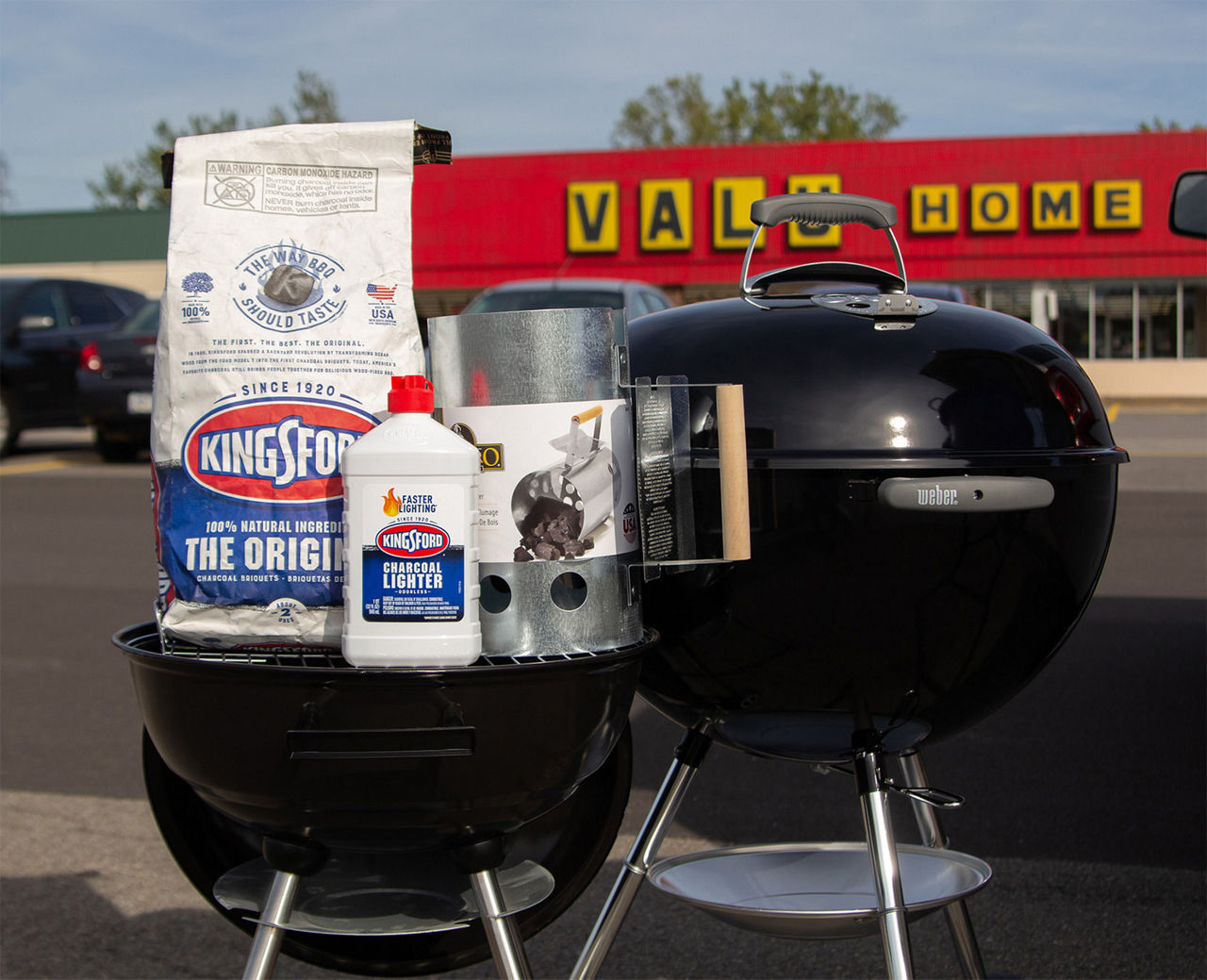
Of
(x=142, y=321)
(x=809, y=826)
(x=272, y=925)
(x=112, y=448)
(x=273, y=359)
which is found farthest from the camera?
(x=112, y=448)

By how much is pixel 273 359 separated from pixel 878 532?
0.76 meters

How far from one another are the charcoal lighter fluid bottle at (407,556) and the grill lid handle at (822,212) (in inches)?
24.1

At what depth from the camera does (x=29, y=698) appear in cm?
468

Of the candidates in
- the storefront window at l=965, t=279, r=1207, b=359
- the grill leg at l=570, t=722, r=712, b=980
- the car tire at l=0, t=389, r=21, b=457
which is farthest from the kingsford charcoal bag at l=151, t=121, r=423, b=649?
the storefront window at l=965, t=279, r=1207, b=359

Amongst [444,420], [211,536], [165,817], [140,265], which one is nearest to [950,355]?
[444,420]

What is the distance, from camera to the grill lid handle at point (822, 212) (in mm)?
1776

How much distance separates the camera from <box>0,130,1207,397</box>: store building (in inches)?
950

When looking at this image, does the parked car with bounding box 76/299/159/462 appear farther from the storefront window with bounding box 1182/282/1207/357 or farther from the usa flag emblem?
the storefront window with bounding box 1182/282/1207/357

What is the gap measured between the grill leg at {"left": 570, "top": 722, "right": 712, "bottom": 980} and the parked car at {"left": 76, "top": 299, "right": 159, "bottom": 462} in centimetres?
1040

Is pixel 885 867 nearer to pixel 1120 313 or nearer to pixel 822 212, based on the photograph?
pixel 822 212

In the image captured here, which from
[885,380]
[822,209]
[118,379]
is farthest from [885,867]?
[118,379]

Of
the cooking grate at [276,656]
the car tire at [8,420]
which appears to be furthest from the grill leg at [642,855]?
the car tire at [8,420]

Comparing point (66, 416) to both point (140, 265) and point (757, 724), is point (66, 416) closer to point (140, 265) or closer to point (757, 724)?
point (757, 724)

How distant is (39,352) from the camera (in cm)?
1202
